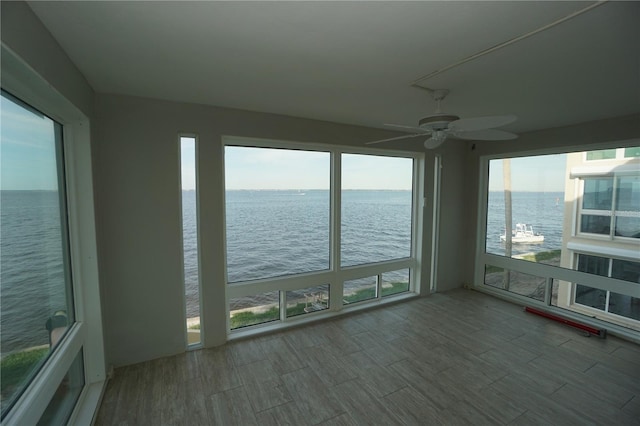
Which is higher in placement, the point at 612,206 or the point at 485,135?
the point at 485,135

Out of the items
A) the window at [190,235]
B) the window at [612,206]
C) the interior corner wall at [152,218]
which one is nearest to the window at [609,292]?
the window at [612,206]

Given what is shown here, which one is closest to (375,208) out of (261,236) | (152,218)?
Result: (261,236)

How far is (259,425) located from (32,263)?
186cm

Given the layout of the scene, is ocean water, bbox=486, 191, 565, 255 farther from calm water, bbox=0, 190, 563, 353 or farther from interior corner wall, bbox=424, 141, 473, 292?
interior corner wall, bbox=424, 141, 473, 292

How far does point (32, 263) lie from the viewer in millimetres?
1755

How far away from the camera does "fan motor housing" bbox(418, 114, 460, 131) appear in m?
2.16

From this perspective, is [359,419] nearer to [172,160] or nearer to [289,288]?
[289,288]

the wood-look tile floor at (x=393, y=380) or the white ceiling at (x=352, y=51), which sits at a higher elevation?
the white ceiling at (x=352, y=51)

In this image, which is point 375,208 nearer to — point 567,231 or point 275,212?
point 275,212

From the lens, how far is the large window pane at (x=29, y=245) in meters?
1.48

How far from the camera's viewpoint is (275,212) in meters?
3.72

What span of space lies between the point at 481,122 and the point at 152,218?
117 inches

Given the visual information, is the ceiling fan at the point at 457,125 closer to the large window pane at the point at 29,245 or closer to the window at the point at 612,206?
the large window pane at the point at 29,245

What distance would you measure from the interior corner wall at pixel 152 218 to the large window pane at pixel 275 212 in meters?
0.26
